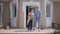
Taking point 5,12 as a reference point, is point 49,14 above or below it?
below

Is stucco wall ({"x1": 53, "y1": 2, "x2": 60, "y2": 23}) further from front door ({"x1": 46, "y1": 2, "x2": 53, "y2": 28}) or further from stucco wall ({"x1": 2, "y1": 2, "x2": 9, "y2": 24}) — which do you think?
stucco wall ({"x1": 2, "y1": 2, "x2": 9, "y2": 24})

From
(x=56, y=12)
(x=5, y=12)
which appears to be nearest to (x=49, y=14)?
(x=56, y=12)

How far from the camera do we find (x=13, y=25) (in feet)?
61.8

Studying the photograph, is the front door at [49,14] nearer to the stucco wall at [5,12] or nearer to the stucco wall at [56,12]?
the stucco wall at [56,12]

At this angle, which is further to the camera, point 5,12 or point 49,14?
point 5,12

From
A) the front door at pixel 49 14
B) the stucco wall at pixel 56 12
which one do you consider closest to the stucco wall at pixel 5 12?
the front door at pixel 49 14

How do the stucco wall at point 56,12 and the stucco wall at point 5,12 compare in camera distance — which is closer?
the stucco wall at point 56,12

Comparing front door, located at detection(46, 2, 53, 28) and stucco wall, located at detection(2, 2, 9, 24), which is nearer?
front door, located at detection(46, 2, 53, 28)

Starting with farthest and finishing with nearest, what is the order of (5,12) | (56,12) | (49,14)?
(5,12), (49,14), (56,12)

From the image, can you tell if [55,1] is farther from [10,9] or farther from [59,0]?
[10,9]

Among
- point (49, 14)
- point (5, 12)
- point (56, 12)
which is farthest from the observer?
point (5, 12)

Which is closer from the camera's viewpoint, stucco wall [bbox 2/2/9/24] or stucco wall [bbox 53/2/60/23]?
stucco wall [bbox 53/2/60/23]

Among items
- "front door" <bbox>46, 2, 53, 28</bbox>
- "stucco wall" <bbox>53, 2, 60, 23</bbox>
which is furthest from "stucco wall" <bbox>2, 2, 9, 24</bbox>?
"stucco wall" <bbox>53, 2, 60, 23</bbox>

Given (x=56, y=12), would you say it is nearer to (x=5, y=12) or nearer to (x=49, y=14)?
(x=49, y=14)
